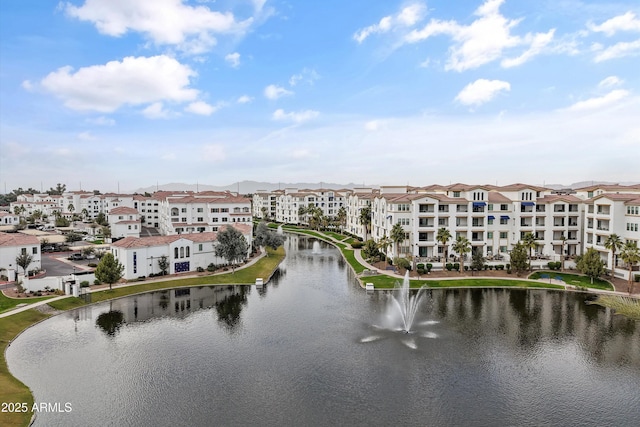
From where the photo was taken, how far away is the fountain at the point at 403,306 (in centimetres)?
4322

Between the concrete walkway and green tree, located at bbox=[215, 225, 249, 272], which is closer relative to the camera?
the concrete walkway

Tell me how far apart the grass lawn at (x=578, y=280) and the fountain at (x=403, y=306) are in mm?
22034

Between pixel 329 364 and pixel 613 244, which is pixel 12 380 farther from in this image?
pixel 613 244

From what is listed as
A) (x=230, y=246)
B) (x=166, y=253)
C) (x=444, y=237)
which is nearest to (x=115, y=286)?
(x=166, y=253)

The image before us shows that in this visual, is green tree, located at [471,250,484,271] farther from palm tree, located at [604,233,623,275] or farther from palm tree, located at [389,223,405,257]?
palm tree, located at [604,233,623,275]

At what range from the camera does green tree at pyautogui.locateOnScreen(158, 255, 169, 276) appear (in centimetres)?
6275

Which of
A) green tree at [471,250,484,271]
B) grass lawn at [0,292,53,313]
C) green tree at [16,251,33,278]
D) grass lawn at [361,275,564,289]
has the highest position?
green tree at [16,251,33,278]

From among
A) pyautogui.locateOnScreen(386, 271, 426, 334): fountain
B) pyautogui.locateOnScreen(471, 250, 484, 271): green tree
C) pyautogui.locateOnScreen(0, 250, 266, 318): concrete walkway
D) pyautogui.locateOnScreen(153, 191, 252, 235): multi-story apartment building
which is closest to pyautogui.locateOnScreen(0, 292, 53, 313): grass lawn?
pyautogui.locateOnScreen(0, 250, 266, 318): concrete walkway

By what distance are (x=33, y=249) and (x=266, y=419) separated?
57265 millimetres

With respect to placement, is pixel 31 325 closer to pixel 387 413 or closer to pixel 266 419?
pixel 266 419

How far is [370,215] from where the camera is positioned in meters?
97.7

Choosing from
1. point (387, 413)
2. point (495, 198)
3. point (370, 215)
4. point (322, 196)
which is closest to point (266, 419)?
point (387, 413)

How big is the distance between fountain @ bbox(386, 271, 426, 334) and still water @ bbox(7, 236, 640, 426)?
5.58ft

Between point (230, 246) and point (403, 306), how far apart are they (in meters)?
29.9
